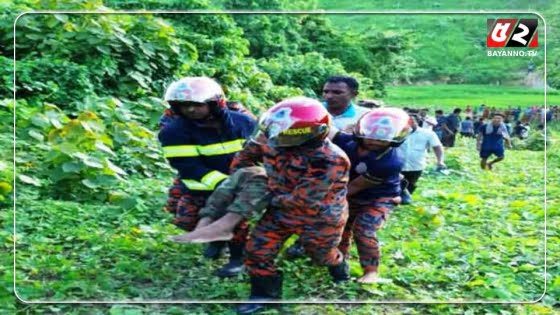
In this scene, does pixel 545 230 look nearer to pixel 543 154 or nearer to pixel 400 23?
pixel 543 154

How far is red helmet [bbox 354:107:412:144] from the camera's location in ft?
11.0

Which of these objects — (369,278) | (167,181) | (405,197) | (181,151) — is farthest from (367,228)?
(167,181)

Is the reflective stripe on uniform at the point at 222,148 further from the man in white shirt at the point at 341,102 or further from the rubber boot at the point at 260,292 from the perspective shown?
the rubber boot at the point at 260,292

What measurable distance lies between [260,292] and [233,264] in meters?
0.33

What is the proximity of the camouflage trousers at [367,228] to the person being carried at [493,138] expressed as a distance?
457mm

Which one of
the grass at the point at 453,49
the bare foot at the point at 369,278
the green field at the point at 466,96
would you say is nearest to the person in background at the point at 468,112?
the green field at the point at 466,96

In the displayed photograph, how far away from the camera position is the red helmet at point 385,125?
11.0ft

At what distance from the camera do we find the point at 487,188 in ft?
13.5

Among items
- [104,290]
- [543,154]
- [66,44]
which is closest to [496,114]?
[543,154]

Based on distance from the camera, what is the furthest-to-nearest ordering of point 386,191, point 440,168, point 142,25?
point 142,25
point 440,168
point 386,191

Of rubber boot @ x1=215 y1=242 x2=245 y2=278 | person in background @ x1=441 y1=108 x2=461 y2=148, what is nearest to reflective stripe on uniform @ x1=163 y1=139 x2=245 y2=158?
rubber boot @ x1=215 y1=242 x2=245 y2=278

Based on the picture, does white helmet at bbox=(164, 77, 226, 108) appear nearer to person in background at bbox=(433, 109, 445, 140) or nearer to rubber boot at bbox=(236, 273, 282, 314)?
rubber boot at bbox=(236, 273, 282, 314)

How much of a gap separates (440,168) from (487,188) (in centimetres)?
25

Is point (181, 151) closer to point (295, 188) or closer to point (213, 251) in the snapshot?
point (213, 251)
